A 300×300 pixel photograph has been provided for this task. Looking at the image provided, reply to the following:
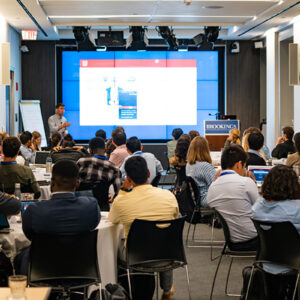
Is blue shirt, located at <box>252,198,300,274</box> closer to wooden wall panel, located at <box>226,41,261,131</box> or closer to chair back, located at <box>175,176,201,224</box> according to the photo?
chair back, located at <box>175,176,201,224</box>

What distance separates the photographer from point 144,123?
51.4 ft

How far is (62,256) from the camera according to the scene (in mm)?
3545

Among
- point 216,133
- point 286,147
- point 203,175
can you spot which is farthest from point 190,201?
point 216,133

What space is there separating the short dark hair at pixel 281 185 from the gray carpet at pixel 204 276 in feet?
4.66

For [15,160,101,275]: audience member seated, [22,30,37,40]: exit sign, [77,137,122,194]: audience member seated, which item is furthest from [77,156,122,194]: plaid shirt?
[22,30,37,40]: exit sign

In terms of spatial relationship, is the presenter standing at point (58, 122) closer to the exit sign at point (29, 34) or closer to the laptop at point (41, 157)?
the exit sign at point (29, 34)

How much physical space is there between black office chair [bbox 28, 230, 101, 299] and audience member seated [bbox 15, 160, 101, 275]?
0.11 metres

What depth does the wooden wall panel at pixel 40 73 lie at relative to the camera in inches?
607

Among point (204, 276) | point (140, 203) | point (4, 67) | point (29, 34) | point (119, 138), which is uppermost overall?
point (29, 34)

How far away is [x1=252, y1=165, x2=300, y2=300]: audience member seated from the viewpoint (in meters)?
3.85

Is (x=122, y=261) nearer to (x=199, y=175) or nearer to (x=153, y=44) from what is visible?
(x=199, y=175)

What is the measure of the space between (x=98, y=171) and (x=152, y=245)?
242 cm

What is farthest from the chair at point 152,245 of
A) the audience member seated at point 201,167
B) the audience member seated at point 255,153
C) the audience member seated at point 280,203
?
the audience member seated at point 255,153

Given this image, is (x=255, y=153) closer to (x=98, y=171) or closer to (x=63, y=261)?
(x=98, y=171)
